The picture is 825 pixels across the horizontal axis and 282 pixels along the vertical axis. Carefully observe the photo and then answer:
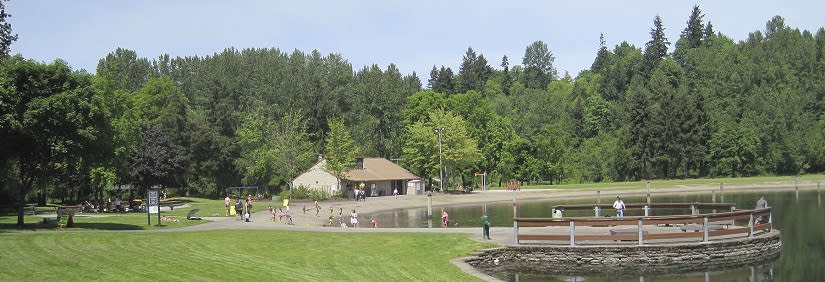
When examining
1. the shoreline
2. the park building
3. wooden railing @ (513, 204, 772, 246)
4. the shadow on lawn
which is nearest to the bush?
the shoreline

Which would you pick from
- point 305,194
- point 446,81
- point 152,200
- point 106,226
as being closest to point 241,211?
point 152,200

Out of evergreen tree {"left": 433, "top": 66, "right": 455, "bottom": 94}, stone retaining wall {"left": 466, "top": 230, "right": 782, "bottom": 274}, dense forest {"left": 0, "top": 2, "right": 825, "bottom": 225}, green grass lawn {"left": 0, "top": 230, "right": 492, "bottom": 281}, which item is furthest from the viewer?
evergreen tree {"left": 433, "top": 66, "right": 455, "bottom": 94}

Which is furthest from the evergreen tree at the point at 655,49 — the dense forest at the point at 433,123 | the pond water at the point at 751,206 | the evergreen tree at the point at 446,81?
the pond water at the point at 751,206

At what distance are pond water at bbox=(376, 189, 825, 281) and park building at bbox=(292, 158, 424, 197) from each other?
2016 centimetres

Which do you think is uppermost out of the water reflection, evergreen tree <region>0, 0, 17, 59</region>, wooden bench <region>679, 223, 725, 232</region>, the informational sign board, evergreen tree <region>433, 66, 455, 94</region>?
evergreen tree <region>433, 66, 455, 94</region>

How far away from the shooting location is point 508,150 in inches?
4707

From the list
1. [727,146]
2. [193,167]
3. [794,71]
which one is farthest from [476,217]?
[794,71]

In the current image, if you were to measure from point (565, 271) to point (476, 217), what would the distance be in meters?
30.6

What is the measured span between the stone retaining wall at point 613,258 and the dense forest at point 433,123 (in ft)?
138

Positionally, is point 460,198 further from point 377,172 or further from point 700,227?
point 700,227

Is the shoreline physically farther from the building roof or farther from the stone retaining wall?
the stone retaining wall

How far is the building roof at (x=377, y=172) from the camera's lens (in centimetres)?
9584

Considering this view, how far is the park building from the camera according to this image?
94.5 m

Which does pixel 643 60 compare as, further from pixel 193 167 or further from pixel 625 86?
pixel 193 167
